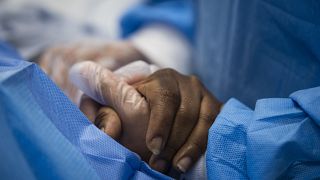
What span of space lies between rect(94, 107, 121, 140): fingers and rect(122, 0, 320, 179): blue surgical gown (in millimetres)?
133

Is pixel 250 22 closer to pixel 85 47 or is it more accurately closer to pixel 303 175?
pixel 303 175

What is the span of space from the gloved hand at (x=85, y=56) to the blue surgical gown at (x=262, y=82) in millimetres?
188

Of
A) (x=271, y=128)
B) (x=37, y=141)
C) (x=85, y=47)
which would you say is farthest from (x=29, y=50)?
(x=271, y=128)

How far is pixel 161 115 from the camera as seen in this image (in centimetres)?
48

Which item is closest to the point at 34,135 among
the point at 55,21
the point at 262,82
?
the point at 262,82

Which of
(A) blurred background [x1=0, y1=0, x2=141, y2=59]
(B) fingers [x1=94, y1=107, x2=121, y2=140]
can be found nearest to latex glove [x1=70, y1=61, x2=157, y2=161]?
(B) fingers [x1=94, y1=107, x2=121, y2=140]

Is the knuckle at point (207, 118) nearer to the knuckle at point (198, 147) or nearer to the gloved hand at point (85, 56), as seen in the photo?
the knuckle at point (198, 147)

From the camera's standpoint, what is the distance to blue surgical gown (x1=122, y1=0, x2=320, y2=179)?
1.42ft

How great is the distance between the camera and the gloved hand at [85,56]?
33.4 inches

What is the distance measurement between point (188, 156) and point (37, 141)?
0.64ft

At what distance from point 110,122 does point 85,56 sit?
42cm

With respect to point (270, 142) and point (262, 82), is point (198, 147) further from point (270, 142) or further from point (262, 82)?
point (262, 82)

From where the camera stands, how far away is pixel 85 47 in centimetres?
93

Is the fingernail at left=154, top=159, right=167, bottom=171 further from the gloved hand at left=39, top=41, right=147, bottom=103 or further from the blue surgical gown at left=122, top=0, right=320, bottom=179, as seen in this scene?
the gloved hand at left=39, top=41, right=147, bottom=103
